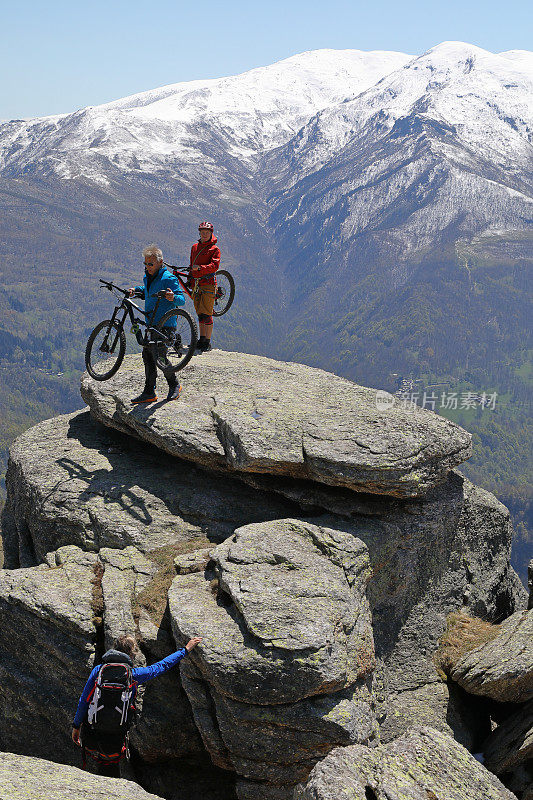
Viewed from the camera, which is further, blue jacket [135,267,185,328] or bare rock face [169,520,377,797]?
blue jacket [135,267,185,328]

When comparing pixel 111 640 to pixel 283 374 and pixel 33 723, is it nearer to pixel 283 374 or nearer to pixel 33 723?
pixel 33 723

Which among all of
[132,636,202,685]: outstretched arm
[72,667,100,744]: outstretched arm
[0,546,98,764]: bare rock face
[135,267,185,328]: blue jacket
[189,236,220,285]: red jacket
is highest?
[189,236,220,285]: red jacket

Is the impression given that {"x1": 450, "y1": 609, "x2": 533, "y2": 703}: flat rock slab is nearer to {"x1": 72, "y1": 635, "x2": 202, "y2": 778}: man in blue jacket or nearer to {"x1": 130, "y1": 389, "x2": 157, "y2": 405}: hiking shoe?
{"x1": 72, "y1": 635, "x2": 202, "y2": 778}: man in blue jacket

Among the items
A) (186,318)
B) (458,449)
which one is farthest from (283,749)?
(186,318)

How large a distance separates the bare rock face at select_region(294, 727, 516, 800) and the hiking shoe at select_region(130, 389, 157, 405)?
13809 mm

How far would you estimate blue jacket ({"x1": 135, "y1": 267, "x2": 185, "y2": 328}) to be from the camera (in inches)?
832

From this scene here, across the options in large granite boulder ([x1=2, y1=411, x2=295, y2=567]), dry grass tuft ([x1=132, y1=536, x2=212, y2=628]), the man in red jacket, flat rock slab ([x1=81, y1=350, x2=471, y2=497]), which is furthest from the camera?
the man in red jacket

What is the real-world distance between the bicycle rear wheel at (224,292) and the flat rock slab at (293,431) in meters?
4.15

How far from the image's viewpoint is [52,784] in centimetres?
1023

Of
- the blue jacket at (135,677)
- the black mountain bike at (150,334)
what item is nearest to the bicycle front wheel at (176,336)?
the black mountain bike at (150,334)

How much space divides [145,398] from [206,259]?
6.84 m

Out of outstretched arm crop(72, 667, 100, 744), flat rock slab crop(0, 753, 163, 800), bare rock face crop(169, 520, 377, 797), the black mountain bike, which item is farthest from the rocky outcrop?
flat rock slab crop(0, 753, 163, 800)

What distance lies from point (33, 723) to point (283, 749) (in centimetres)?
688

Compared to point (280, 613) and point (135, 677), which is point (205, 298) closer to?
point (280, 613)
